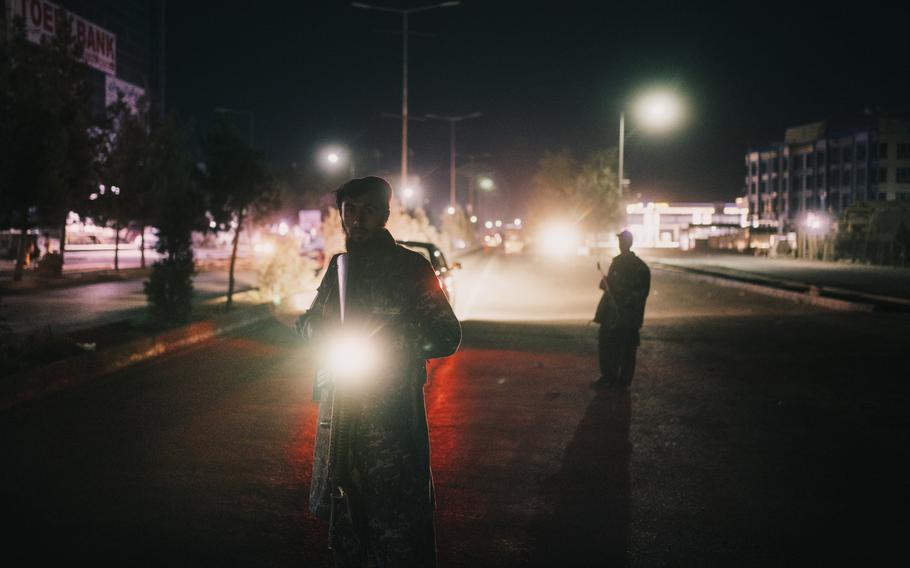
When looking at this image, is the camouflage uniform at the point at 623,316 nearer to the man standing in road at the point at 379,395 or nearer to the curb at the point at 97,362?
the curb at the point at 97,362

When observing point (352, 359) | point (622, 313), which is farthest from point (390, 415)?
point (622, 313)

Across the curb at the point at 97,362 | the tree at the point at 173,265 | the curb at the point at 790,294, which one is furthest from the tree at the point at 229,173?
the curb at the point at 790,294

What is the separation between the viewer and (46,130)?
1462cm

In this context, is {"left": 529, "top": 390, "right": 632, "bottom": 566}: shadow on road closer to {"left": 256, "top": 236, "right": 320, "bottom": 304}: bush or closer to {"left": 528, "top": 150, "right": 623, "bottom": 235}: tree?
{"left": 256, "top": 236, "right": 320, "bottom": 304}: bush

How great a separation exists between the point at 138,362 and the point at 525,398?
5503 mm

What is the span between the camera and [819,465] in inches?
264

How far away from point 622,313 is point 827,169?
119938 millimetres

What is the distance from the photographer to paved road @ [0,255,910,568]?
4941 mm

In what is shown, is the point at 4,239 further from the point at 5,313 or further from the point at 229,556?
the point at 229,556

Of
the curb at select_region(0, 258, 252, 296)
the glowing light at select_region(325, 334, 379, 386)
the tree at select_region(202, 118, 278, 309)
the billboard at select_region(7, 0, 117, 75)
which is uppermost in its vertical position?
the billboard at select_region(7, 0, 117, 75)

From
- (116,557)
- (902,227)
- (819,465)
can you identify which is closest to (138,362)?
(116,557)

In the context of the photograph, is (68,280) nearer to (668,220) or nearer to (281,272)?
(281,272)

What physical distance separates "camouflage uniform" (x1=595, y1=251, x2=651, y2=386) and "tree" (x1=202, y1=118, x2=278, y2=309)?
37.6 feet

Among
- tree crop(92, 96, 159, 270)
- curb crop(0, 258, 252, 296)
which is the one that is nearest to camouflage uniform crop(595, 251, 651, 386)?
curb crop(0, 258, 252, 296)
